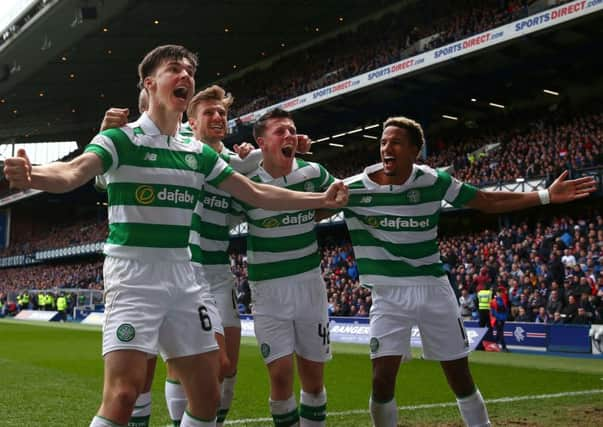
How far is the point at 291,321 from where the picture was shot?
16.5ft

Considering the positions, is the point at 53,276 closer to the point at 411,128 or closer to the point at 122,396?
the point at 411,128

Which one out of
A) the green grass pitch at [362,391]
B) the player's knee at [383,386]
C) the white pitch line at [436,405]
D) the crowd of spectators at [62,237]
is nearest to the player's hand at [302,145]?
the player's knee at [383,386]

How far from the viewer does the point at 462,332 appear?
5035 millimetres

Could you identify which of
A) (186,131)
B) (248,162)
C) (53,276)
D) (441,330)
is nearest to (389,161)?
(248,162)

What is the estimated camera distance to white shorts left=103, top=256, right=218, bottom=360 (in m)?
3.54

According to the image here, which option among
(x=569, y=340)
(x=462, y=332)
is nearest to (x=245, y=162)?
(x=462, y=332)

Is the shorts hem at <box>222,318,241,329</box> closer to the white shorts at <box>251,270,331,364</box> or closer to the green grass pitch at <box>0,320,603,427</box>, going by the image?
the white shorts at <box>251,270,331,364</box>

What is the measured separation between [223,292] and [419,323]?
4.85 feet

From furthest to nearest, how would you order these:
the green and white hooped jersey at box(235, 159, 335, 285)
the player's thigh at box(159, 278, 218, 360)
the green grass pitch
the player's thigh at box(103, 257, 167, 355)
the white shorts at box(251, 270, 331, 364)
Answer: the green grass pitch
the green and white hooped jersey at box(235, 159, 335, 285)
the white shorts at box(251, 270, 331, 364)
the player's thigh at box(159, 278, 218, 360)
the player's thigh at box(103, 257, 167, 355)

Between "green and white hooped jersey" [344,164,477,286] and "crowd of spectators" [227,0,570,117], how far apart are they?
19.8 m

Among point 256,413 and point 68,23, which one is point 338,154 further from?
point 256,413

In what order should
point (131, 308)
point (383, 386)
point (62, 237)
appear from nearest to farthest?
point (131, 308)
point (383, 386)
point (62, 237)

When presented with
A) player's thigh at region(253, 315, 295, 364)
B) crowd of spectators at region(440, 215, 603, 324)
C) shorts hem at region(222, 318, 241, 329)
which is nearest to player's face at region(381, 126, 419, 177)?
player's thigh at region(253, 315, 295, 364)

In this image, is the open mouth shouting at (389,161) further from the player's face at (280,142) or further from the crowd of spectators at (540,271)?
the crowd of spectators at (540,271)
